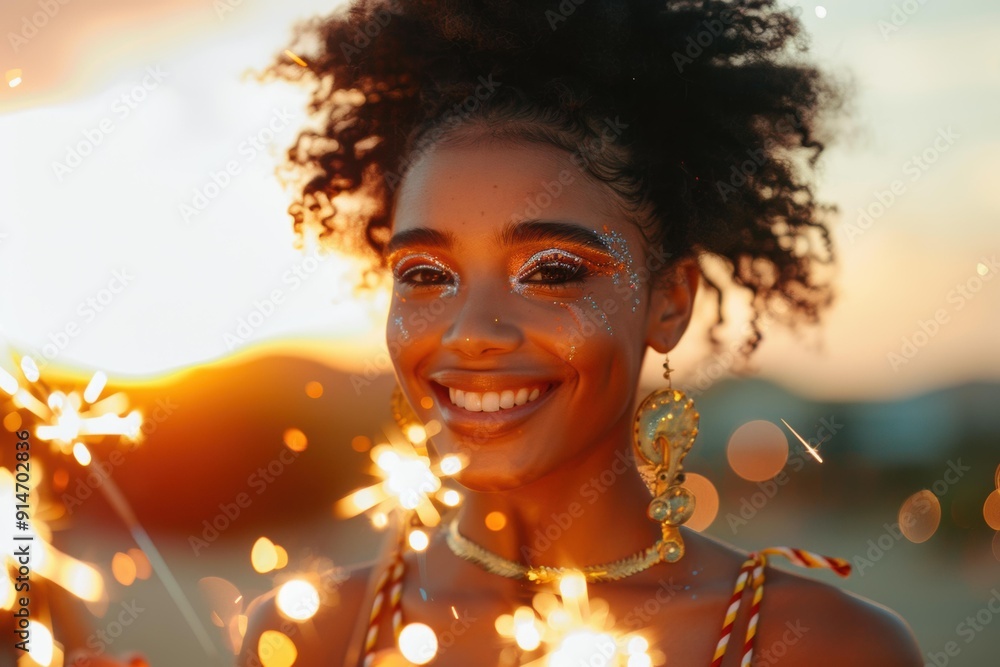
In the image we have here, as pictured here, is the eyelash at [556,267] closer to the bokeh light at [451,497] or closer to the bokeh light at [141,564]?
the bokeh light at [451,497]

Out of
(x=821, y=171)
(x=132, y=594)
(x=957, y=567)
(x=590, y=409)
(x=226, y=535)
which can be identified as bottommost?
(x=590, y=409)

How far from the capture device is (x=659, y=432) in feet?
8.64

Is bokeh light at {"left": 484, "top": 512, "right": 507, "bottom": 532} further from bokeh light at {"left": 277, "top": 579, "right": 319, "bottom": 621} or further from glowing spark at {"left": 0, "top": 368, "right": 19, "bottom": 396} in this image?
glowing spark at {"left": 0, "top": 368, "right": 19, "bottom": 396}

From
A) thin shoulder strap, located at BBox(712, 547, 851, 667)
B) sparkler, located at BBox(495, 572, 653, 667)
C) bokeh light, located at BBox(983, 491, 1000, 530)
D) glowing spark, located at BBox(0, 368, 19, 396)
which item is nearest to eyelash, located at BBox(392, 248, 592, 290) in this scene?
sparkler, located at BBox(495, 572, 653, 667)

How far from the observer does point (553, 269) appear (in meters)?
2.42

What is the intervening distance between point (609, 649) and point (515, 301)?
0.83 metres

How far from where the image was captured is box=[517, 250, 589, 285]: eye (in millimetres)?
2391

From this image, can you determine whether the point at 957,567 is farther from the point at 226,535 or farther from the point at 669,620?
the point at 669,620

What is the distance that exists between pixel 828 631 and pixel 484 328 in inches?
41.7

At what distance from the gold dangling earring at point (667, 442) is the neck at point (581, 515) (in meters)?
0.05

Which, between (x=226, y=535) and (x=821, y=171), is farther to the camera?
(x=226, y=535)

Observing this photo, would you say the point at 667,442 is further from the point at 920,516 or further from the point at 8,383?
the point at 920,516

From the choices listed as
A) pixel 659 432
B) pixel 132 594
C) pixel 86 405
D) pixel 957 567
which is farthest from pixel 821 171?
pixel 957 567

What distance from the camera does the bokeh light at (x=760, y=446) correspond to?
25.5ft
